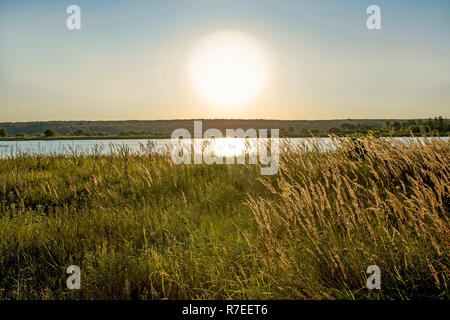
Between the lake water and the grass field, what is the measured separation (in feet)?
4.98

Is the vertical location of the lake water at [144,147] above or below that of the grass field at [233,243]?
above

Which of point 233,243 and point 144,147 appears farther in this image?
point 144,147

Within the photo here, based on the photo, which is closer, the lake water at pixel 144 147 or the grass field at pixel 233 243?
the grass field at pixel 233 243

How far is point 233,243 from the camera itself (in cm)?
335

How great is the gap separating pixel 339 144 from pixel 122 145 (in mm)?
4786

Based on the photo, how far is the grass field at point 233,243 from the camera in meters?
2.41

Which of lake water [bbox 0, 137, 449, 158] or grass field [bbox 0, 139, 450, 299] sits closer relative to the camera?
grass field [bbox 0, 139, 450, 299]

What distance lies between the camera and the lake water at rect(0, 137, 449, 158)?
23.3 ft

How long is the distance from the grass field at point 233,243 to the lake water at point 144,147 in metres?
1.52

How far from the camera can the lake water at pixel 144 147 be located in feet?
23.3

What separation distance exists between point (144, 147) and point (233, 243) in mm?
5276

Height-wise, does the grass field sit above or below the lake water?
below

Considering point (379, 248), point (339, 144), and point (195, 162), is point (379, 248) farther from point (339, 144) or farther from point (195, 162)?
point (195, 162)
